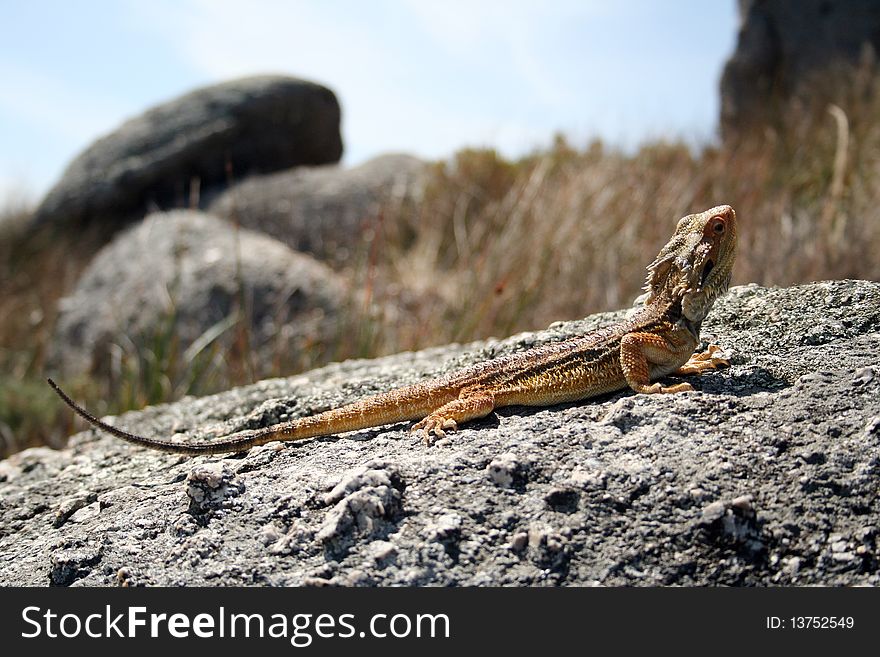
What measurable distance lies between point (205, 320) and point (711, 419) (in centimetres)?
792

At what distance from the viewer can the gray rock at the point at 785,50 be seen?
12438 millimetres

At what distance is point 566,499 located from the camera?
102 inches

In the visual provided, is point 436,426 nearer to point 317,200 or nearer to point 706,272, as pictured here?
point 706,272

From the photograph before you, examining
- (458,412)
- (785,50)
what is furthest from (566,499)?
(785,50)

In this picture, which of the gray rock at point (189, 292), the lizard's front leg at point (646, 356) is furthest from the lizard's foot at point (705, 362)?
the gray rock at point (189, 292)

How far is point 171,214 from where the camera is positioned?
1255cm

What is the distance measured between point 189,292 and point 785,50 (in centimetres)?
1052

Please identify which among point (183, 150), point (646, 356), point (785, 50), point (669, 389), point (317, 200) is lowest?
point (669, 389)

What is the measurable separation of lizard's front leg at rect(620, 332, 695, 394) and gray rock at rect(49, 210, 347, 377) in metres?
5.16

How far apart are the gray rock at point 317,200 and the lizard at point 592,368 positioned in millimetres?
10099

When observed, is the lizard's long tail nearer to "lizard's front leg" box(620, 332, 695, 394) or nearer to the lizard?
the lizard

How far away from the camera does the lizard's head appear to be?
123 inches

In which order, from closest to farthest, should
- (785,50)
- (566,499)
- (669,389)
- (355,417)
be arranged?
(566,499) < (669,389) < (355,417) < (785,50)
